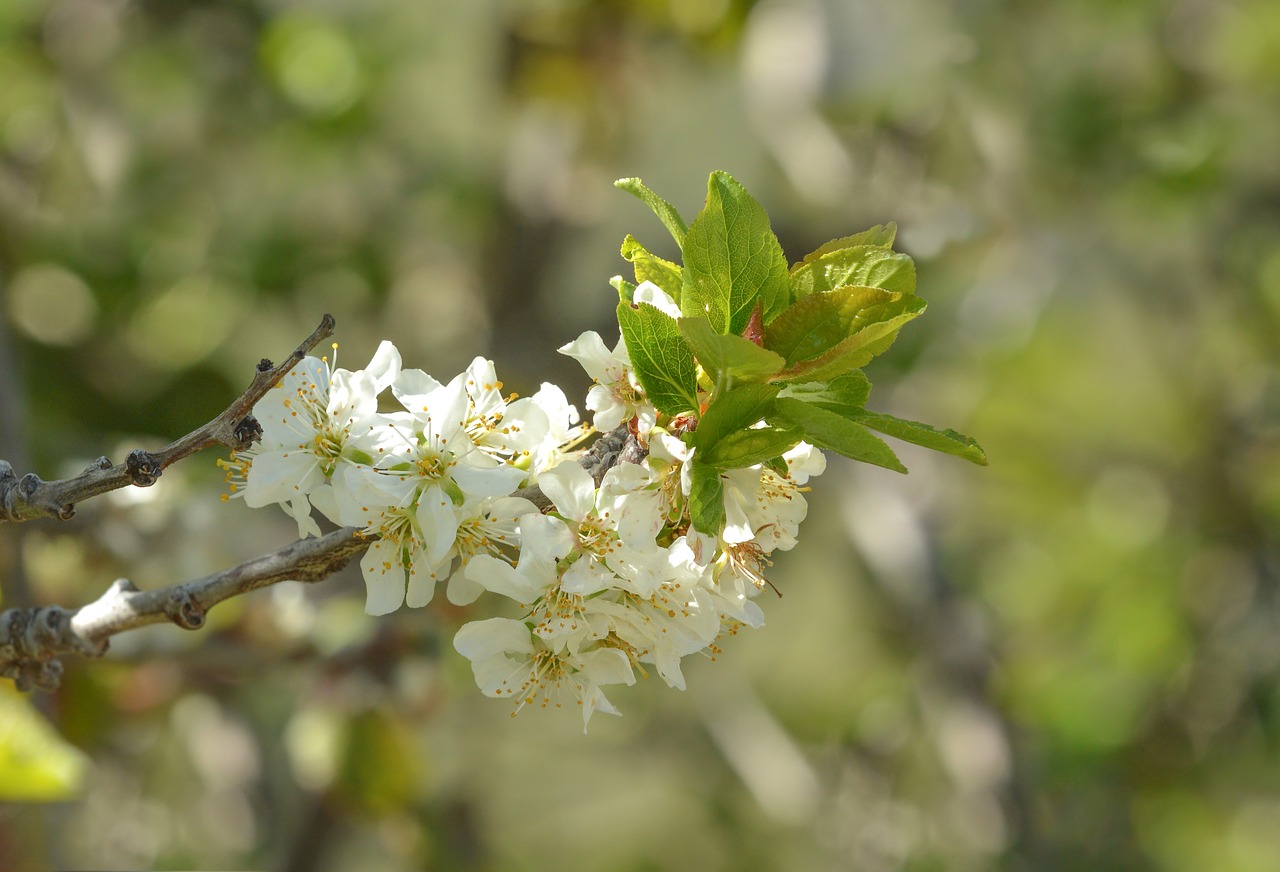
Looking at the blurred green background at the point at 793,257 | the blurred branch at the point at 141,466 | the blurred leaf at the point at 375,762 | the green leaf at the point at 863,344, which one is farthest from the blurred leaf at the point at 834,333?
the blurred leaf at the point at 375,762

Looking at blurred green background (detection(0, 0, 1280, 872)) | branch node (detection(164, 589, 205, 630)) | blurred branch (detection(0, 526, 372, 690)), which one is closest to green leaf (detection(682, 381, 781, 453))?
blurred branch (detection(0, 526, 372, 690))

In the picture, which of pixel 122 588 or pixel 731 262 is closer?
pixel 731 262

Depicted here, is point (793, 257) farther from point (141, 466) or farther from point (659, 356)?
point (141, 466)

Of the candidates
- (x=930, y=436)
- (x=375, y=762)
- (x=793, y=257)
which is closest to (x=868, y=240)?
(x=930, y=436)

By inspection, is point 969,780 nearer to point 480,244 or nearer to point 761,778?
point 761,778

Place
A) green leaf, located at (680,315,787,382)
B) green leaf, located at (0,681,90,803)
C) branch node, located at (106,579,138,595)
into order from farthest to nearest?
green leaf, located at (0,681,90,803) → branch node, located at (106,579,138,595) → green leaf, located at (680,315,787,382)

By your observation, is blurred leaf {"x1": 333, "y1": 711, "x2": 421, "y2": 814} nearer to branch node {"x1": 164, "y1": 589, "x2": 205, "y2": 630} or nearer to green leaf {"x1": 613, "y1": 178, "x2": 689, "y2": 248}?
branch node {"x1": 164, "y1": 589, "x2": 205, "y2": 630}

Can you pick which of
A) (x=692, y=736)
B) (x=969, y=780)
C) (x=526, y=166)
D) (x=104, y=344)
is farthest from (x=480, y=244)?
(x=969, y=780)
